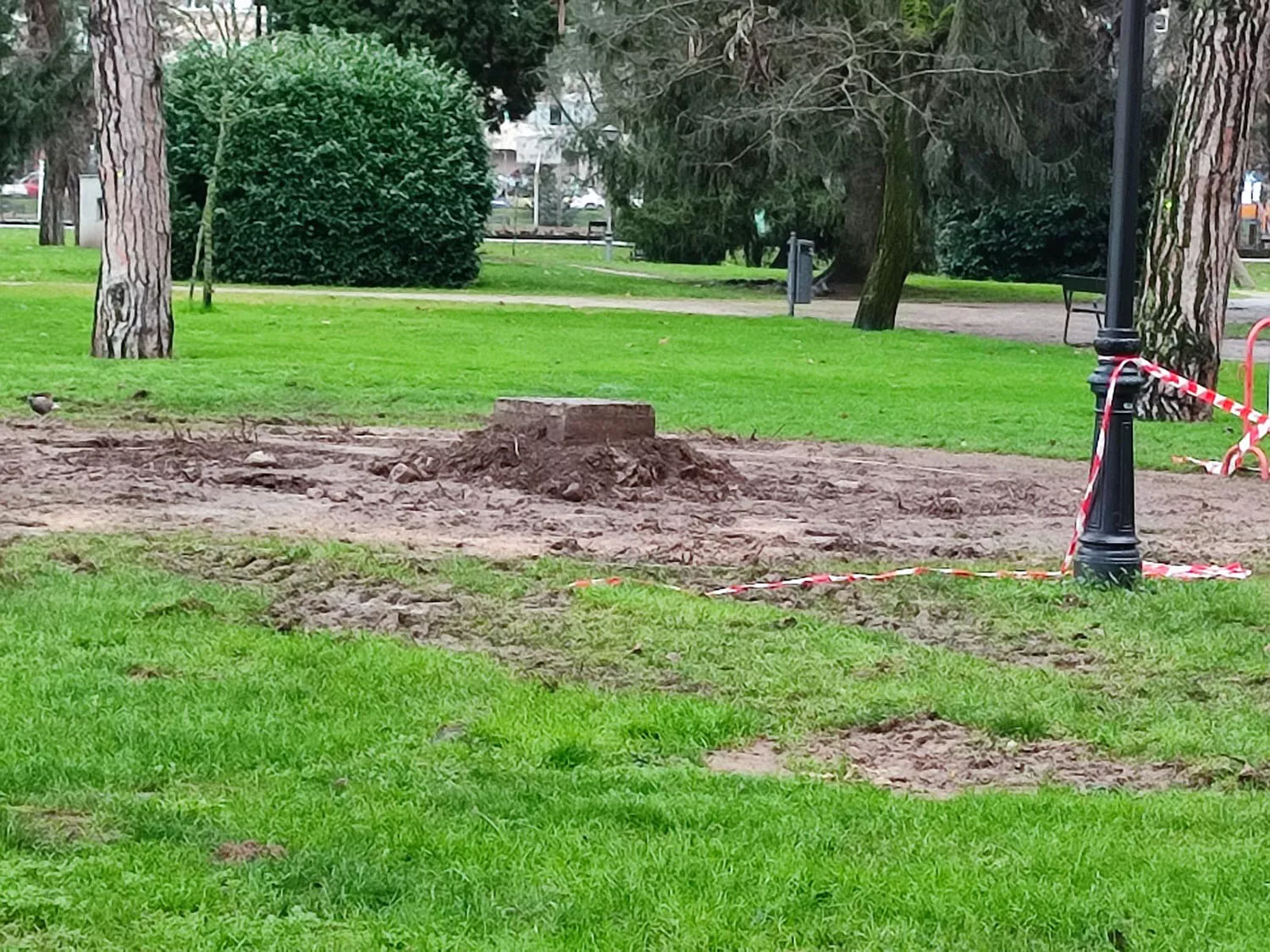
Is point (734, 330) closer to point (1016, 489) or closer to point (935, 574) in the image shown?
point (1016, 489)

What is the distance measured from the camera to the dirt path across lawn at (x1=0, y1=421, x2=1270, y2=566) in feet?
34.3

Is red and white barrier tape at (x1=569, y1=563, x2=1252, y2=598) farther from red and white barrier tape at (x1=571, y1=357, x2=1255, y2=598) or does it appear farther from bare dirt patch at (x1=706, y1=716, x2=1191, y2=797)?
bare dirt patch at (x1=706, y1=716, x2=1191, y2=797)

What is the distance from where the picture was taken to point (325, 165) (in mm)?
37344

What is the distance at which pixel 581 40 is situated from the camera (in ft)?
124

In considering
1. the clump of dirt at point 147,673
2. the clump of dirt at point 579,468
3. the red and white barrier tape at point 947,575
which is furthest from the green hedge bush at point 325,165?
the clump of dirt at point 147,673

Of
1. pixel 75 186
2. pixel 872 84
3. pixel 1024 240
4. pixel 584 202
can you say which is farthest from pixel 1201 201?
pixel 584 202

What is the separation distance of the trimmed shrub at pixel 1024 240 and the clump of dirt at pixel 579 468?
3707 cm

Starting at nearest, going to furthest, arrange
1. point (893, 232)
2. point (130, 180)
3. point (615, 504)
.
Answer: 1. point (615, 504)
2. point (130, 180)
3. point (893, 232)

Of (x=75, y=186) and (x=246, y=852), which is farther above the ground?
(x=75, y=186)

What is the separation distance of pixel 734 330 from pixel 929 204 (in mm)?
14019

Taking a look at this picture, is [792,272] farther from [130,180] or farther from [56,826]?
[56,826]

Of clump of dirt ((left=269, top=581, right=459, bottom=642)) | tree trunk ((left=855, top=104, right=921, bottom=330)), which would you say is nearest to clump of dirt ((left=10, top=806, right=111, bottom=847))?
clump of dirt ((left=269, top=581, right=459, bottom=642))

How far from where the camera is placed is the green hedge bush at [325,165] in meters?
36.9

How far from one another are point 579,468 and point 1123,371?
3.84m
